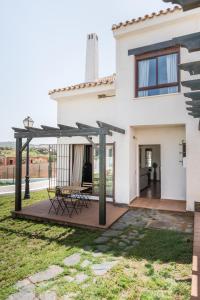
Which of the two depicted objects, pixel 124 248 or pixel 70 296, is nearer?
pixel 70 296

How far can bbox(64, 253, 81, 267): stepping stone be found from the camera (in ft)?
15.6

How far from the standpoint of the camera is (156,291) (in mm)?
3732

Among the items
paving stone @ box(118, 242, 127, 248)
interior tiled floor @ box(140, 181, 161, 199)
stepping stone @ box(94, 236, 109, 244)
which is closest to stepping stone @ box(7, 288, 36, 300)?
stepping stone @ box(94, 236, 109, 244)

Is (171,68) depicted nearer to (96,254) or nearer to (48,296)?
(96,254)

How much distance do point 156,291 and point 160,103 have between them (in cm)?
716

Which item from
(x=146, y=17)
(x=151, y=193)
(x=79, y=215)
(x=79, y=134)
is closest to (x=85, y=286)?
(x=79, y=215)

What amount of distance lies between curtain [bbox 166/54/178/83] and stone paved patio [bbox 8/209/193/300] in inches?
225

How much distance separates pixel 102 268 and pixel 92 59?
1379 centimetres

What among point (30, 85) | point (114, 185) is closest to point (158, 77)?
point (114, 185)

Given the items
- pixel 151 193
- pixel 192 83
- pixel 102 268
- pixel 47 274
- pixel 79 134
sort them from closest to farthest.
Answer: pixel 192 83, pixel 47 274, pixel 102 268, pixel 79 134, pixel 151 193

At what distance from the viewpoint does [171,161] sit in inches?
413

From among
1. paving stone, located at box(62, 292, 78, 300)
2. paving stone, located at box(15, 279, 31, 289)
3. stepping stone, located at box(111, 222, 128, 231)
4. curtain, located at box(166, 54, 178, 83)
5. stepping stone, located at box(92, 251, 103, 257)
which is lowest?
paving stone, located at box(15, 279, 31, 289)

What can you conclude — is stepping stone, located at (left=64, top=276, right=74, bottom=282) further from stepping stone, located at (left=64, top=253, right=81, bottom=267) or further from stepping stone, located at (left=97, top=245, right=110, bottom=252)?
stepping stone, located at (left=97, top=245, right=110, bottom=252)

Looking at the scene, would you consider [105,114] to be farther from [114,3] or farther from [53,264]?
[53,264]
